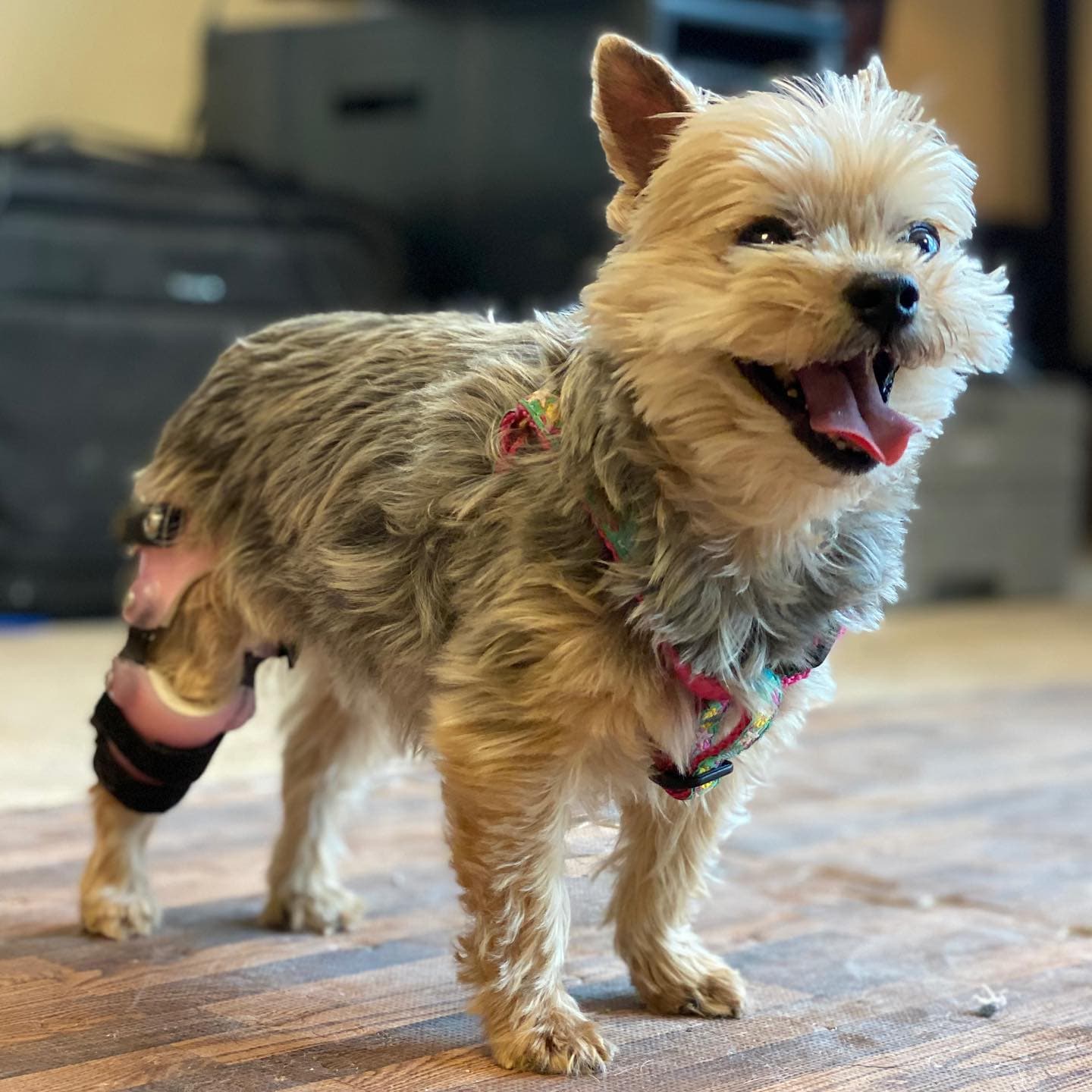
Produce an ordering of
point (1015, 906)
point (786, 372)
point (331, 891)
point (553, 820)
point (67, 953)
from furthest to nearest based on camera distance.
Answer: point (1015, 906) < point (331, 891) < point (67, 953) < point (553, 820) < point (786, 372)

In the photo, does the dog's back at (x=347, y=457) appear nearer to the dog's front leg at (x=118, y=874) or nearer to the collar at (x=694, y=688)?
the collar at (x=694, y=688)

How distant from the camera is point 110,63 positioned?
4.59 metres

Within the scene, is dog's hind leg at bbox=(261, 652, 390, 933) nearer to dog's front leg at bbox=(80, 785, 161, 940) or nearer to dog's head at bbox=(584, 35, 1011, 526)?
dog's front leg at bbox=(80, 785, 161, 940)

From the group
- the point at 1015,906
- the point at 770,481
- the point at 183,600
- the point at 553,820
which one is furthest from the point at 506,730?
the point at 1015,906

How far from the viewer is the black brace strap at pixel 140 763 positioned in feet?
5.67

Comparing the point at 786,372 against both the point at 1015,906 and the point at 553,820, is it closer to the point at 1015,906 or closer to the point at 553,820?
the point at 553,820

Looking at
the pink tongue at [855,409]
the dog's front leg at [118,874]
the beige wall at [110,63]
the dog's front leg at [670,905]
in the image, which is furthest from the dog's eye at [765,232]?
the beige wall at [110,63]

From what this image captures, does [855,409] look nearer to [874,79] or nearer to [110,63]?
[874,79]

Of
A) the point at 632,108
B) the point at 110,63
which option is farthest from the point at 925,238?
the point at 110,63

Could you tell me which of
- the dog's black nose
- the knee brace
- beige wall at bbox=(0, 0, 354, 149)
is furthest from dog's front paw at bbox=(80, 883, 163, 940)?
beige wall at bbox=(0, 0, 354, 149)

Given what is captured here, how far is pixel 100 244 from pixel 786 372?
3.05m

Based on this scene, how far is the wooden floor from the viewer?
54.8 inches

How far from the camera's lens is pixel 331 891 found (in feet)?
6.01

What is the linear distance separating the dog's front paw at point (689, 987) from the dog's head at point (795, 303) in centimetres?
50
